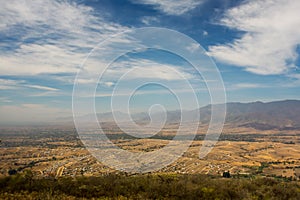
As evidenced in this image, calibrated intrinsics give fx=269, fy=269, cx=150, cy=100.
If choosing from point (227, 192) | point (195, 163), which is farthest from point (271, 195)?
point (195, 163)

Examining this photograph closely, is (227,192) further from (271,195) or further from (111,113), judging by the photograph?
(111,113)

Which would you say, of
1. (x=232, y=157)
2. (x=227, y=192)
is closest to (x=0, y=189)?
(x=227, y=192)

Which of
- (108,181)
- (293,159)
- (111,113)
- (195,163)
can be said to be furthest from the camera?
(293,159)

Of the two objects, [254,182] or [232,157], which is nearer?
[254,182]

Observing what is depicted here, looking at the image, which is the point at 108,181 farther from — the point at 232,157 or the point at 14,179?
the point at 232,157

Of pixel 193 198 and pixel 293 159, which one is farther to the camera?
pixel 293 159

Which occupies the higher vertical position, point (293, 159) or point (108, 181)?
point (108, 181)

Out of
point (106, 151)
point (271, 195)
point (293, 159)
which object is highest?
point (106, 151)

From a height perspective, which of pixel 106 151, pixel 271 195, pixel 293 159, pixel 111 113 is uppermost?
pixel 111 113

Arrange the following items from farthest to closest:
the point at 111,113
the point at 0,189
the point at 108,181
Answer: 1. the point at 108,181
2. the point at 0,189
3. the point at 111,113
